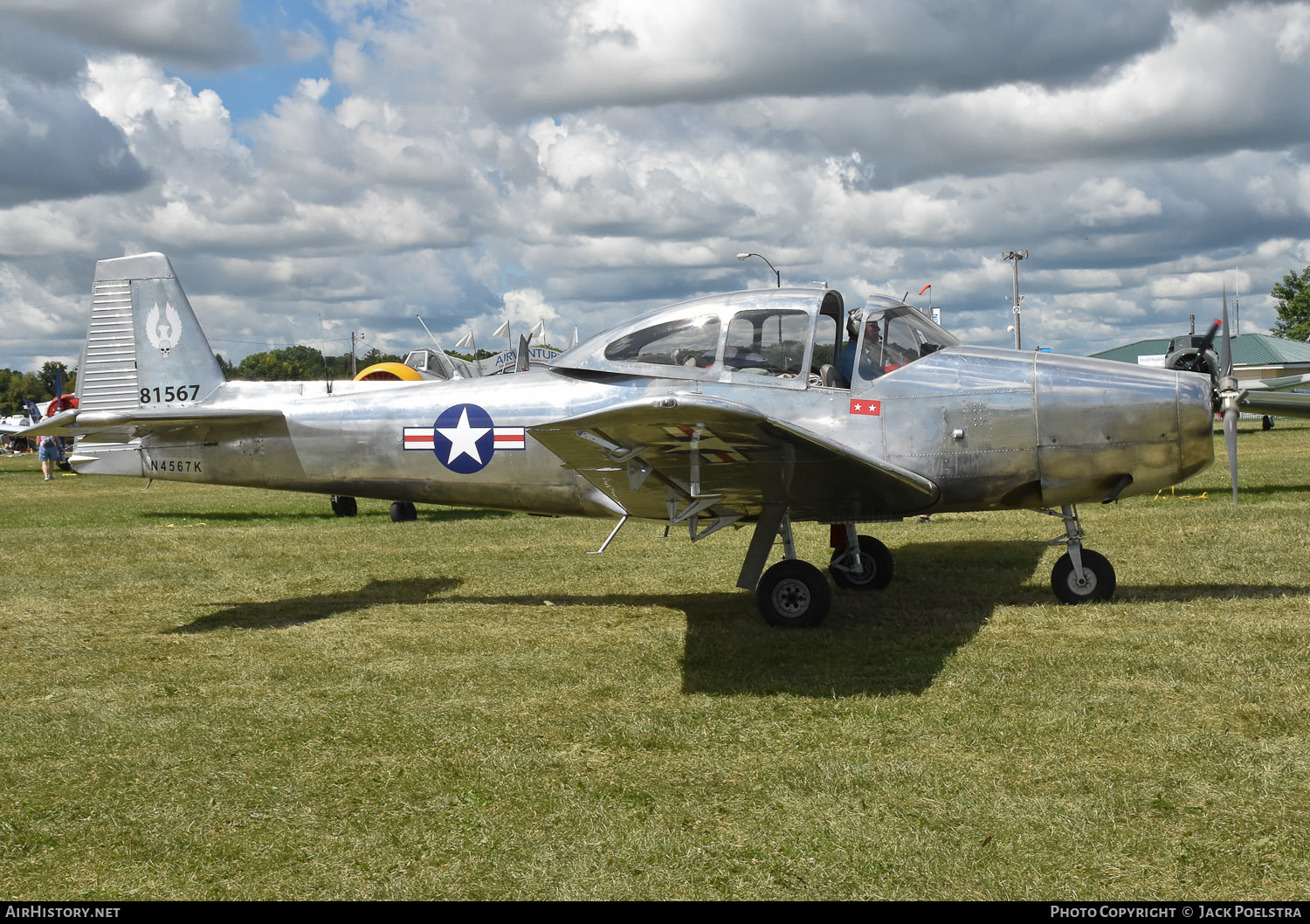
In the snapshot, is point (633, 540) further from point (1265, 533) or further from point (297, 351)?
point (297, 351)

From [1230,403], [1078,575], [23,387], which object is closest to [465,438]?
[1078,575]

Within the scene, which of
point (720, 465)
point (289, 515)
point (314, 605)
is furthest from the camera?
point (289, 515)

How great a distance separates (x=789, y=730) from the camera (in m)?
5.27

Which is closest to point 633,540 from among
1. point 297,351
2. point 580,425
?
point 580,425

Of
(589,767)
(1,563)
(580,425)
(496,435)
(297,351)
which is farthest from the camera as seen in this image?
(297,351)

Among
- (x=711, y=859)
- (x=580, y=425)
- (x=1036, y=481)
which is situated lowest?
(x=711, y=859)

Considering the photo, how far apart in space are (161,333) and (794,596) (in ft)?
23.0

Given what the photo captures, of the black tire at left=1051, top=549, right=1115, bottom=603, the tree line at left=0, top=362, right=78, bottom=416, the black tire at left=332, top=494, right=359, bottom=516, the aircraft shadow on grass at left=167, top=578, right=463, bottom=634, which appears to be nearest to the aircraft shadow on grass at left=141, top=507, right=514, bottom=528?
the black tire at left=332, top=494, right=359, bottom=516

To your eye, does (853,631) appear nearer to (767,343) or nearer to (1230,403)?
(767,343)

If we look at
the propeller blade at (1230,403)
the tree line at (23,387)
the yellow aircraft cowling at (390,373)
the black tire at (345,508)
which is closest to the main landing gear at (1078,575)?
the propeller blade at (1230,403)

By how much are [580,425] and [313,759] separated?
2240 millimetres

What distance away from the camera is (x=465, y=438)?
8.78 meters

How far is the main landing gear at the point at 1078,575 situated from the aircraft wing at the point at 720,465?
142cm

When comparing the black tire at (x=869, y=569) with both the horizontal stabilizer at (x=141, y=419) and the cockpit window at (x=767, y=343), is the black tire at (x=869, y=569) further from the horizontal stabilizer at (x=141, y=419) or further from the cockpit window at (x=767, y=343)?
the horizontal stabilizer at (x=141, y=419)
